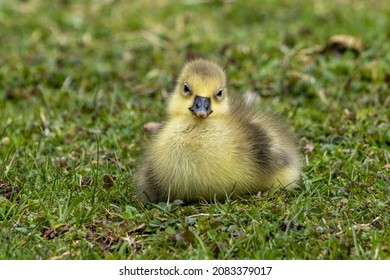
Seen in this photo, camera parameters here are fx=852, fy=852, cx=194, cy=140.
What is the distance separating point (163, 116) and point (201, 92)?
189cm

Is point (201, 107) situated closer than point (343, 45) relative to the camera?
Yes

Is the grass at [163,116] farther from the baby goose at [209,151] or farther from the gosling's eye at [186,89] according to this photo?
the gosling's eye at [186,89]

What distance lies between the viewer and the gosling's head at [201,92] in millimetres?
4676

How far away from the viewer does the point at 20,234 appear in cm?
435

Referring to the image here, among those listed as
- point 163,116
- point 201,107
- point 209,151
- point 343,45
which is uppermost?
point 343,45

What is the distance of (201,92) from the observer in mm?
4723

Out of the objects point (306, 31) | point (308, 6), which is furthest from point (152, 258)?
point (308, 6)

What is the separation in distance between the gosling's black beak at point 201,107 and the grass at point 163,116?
1.63 ft

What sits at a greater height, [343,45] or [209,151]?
[343,45]

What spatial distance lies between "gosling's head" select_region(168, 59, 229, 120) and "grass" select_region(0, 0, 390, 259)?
52 centimetres

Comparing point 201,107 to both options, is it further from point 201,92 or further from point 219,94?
point 219,94

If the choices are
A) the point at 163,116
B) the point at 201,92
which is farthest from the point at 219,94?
the point at 163,116

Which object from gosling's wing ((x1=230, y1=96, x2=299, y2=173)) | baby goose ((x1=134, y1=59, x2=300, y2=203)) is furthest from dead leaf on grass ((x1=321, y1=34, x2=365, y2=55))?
baby goose ((x1=134, y1=59, x2=300, y2=203))

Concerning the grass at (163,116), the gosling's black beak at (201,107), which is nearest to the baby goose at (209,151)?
the gosling's black beak at (201,107)
